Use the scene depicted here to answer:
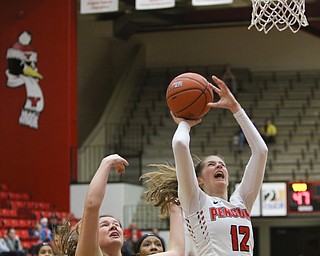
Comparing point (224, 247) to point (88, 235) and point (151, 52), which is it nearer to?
point (88, 235)

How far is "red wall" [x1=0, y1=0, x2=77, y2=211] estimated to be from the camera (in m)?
17.8

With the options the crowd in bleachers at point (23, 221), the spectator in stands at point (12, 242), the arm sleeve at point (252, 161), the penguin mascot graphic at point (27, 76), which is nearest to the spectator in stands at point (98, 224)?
the arm sleeve at point (252, 161)

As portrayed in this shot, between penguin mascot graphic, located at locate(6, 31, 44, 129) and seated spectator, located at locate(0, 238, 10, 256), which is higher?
penguin mascot graphic, located at locate(6, 31, 44, 129)

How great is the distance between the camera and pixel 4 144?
18.1 m

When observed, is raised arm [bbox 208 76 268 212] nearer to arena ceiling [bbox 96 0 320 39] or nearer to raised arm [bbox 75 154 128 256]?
raised arm [bbox 75 154 128 256]

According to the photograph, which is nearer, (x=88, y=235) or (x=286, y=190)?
A: (x=88, y=235)

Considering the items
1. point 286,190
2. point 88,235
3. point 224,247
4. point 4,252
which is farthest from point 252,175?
point 286,190

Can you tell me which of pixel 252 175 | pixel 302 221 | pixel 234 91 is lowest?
pixel 302 221

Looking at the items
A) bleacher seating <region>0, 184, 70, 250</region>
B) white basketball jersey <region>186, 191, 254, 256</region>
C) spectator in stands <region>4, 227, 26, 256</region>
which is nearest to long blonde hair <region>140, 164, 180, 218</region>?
white basketball jersey <region>186, 191, 254, 256</region>

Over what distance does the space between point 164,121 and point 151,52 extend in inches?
119

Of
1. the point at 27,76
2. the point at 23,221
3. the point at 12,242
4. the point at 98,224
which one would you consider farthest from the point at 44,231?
the point at 98,224

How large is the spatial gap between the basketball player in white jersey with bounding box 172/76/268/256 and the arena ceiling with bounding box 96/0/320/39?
16.4 metres

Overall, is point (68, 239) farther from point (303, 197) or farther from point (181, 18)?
point (181, 18)

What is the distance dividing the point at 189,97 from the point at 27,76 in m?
14.0
